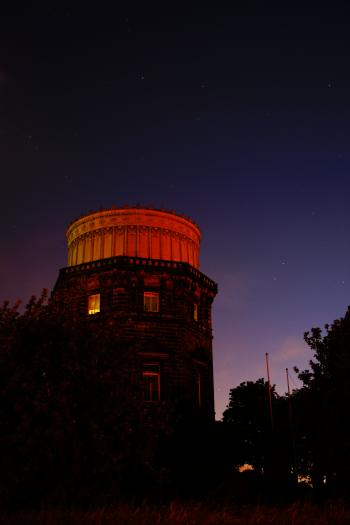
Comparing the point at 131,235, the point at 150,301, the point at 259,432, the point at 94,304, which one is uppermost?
the point at 131,235

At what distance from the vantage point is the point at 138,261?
137 feet

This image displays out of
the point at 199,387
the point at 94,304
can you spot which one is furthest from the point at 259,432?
the point at 94,304

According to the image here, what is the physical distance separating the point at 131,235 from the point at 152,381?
430 inches

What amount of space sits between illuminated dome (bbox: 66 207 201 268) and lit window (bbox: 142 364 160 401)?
8370mm

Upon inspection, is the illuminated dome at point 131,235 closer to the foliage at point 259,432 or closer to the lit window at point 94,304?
the lit window at point 94,304

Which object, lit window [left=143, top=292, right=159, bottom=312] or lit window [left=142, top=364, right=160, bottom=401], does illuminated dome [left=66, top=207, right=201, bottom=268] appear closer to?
lit window [left=143, top=292, right=159, bottom=312]

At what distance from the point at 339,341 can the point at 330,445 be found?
5065 mm

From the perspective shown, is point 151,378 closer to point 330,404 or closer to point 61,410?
point 330,404

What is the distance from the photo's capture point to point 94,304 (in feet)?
137

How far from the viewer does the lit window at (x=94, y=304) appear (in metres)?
41.6

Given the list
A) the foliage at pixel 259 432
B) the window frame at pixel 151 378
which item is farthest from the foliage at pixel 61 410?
the foliage at pixel 259 432

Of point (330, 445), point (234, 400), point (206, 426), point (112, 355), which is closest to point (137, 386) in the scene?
point (112, 355)

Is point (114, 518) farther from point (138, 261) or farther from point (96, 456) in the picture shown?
point (138, 261)

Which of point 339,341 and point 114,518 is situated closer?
point 114,518
